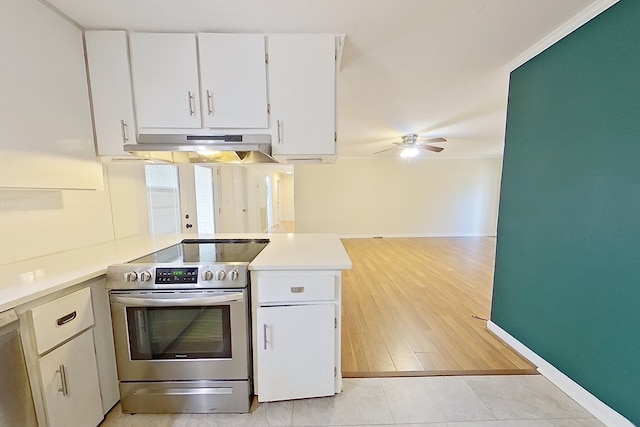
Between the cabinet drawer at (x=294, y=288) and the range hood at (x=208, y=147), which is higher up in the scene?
the range hood at (x=208, y=147)

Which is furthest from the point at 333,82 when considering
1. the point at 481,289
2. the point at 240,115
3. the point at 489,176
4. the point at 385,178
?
the point at 489,176

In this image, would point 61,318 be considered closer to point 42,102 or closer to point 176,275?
point 176,275

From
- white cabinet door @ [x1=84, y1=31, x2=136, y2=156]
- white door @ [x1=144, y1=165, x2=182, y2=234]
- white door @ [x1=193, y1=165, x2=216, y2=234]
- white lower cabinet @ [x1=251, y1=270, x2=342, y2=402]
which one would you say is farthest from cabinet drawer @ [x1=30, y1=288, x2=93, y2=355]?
white door @ [x1=193, y1=165, x2=216, y2=234]

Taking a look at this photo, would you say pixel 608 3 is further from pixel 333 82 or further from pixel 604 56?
pixel 333 82

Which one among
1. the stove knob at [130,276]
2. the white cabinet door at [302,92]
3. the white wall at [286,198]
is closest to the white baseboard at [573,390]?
the white cabinet door at [302,92]

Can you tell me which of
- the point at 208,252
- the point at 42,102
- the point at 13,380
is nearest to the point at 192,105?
the point at 42,102

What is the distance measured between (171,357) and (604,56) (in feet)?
9.67

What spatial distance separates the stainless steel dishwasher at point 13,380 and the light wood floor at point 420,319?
1.59m

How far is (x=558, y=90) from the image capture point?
1631 mm

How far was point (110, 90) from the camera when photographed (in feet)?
5.37

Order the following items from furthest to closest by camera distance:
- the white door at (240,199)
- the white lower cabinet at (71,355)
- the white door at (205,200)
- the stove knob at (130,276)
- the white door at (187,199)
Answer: the white door at (240,199) < the white door at (205,200) < the white door at (187,199) < the stove knob at (130,276) < the white lower cabinet at (71,355)

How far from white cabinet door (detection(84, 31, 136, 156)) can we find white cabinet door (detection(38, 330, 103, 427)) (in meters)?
1.19

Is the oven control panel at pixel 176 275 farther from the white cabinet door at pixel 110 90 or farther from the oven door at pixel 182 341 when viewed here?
the white cabinet door at pixel 110 90

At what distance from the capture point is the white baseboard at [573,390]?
133 centimetres
